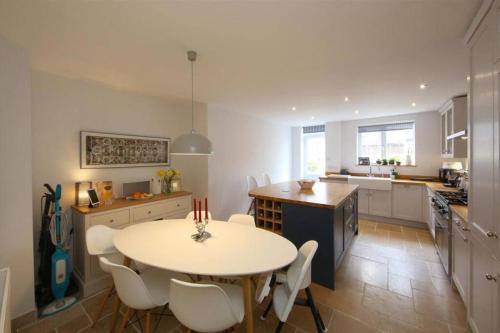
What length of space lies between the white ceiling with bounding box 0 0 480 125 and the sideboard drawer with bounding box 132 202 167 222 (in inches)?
63.1

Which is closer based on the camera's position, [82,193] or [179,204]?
[82,193]

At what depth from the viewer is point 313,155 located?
248 inches

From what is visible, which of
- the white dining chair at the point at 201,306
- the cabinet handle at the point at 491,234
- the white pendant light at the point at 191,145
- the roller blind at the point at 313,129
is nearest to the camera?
the white dining chair at the point at 201,306

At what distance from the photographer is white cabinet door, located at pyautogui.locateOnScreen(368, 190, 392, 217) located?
429 centimetres

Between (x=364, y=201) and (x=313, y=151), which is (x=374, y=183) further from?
(x=313, y=151)

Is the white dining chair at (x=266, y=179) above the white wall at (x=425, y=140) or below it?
below

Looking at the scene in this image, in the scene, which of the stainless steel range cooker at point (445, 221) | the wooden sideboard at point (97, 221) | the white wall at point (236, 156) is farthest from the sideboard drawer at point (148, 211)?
the stainless steel range cooker at point (445, 221)

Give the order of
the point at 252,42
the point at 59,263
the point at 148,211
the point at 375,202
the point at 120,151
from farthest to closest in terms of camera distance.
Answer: the point at 375,202 < the point at 120,151 < the point at 148,211 < the point at 59,263 < the point at 252,42

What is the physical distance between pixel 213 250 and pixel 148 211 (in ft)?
5.28

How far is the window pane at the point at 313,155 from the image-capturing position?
20.0 feet

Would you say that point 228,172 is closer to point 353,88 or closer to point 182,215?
point 182,215

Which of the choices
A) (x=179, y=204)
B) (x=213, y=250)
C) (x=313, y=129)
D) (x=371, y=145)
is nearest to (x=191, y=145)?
(x=213, y=250)

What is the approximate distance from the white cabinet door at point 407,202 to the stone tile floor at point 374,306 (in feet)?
4.32

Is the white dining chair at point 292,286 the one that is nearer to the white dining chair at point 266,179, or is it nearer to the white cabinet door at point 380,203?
the white dining chair at point 266,179
